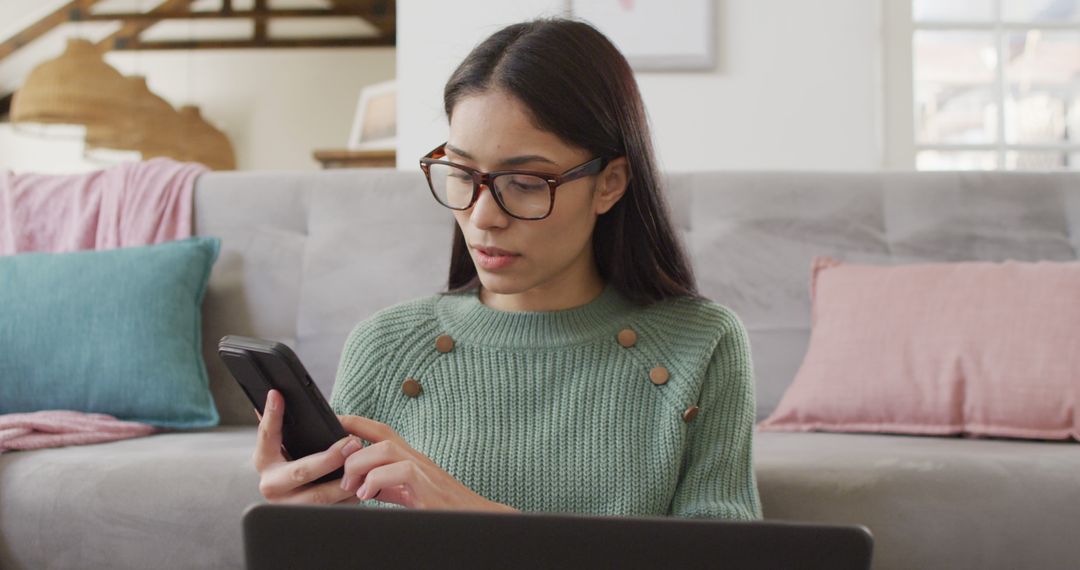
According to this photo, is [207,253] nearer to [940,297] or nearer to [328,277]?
[328,277]

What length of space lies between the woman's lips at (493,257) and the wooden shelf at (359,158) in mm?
3229

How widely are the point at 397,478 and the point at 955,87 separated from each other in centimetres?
259

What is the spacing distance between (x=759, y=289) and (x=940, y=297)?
324 mm

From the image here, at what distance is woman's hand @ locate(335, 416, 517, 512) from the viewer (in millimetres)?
882

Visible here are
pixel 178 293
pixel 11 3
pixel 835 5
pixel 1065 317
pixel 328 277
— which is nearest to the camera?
pixel 1065 317

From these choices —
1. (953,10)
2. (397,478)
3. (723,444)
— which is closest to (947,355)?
(723,444)

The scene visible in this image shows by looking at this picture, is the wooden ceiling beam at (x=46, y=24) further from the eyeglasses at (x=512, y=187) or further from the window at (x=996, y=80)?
the eyeglasses at (x=512, y=187)

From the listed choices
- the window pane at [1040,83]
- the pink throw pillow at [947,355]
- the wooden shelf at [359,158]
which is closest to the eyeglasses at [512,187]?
the pink throw pillow at [947,355]

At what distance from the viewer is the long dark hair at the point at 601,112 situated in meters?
1.08

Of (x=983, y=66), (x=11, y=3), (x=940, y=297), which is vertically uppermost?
(x=11, y=3)

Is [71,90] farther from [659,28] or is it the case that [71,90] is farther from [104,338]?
[104,338]

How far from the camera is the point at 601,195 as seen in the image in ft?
3.81

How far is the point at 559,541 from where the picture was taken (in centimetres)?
58

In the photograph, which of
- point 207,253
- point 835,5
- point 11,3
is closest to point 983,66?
point 835,5
